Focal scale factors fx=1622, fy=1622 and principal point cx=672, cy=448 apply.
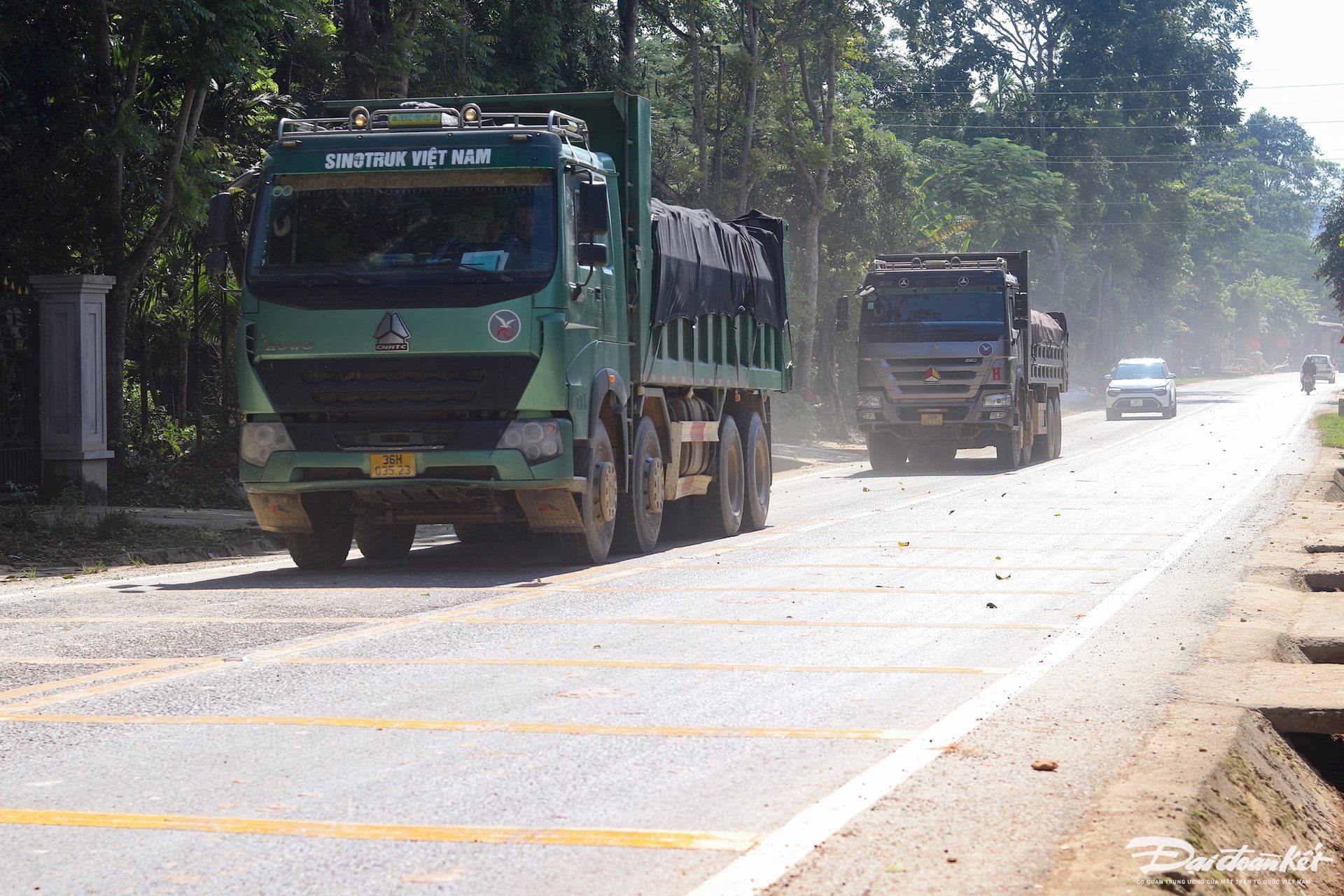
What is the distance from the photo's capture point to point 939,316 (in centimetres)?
2788

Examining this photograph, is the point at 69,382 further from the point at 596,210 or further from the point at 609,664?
the point at 609,664

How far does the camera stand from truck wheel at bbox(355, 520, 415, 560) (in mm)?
14633

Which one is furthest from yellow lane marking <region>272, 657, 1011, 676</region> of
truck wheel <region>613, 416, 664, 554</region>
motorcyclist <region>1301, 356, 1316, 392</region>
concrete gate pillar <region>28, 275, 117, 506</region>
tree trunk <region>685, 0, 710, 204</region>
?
motorcyclist <region>1301, 356, 1316, 392</region>

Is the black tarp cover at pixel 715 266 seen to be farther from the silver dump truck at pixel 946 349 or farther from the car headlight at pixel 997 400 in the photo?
the car headlight at pixel 997 400

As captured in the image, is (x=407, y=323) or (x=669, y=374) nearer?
(x=407, y=323)

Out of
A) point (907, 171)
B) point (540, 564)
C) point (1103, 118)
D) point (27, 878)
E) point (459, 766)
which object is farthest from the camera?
point (1103, 118)

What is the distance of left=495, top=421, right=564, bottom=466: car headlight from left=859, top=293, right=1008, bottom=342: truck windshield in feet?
54.8

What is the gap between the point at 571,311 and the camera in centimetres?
1227

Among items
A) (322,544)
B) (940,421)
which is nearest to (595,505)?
(322,544)

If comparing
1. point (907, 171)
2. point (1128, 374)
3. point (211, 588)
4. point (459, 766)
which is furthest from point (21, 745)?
point (1128, 374)

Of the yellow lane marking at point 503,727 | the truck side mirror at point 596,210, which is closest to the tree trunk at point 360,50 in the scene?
the truck side mirror at point 596,210

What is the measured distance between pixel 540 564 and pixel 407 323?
8.75 feet

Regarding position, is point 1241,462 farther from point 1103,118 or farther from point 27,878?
point 1103,118

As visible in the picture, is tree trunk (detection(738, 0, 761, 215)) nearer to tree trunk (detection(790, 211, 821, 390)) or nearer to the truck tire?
tree trunk (detection(790, 211, 821, 390))
